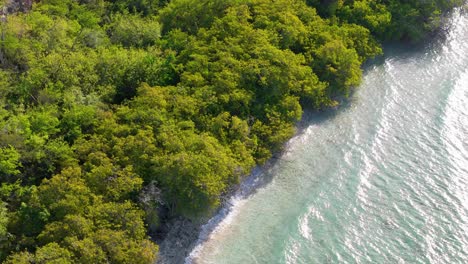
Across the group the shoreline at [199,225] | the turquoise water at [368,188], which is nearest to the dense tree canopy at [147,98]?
the shoreline at [199,225]

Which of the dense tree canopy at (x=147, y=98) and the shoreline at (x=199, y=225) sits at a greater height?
the dense tree canopy at (x=147, y=98)

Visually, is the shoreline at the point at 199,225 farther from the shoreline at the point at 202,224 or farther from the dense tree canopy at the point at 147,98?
the dense tree canopy at the point at 147,98

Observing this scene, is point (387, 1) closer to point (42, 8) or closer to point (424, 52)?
point (424, 52)

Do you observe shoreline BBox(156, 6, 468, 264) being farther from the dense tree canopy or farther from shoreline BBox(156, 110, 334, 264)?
the dense tree canopy

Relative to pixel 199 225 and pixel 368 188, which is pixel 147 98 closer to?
pixel 199 225

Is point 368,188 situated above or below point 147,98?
below

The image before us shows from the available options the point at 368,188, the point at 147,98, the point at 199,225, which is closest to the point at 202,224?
the point at 199,225

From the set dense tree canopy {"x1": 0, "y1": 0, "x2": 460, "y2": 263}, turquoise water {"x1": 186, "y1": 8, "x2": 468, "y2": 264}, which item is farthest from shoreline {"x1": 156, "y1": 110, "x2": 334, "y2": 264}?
dense tree canopy {"x1": 0, "y1": 0, "x2": 460, "y2": 263}
